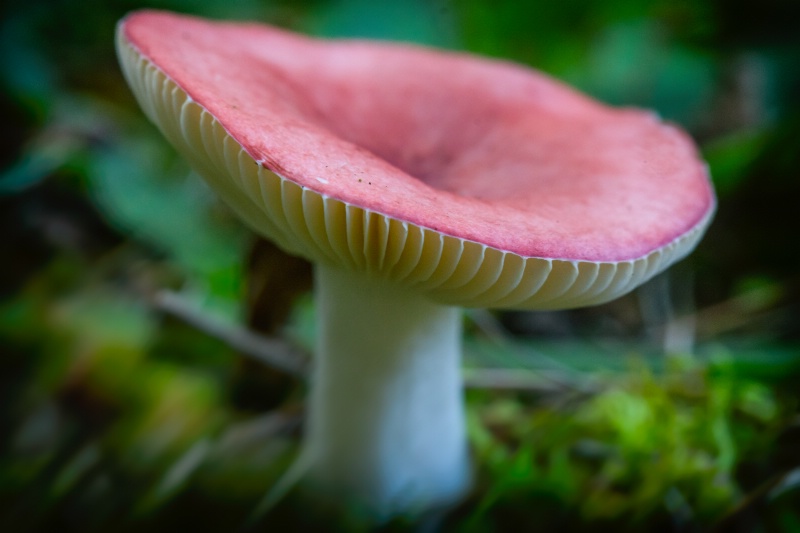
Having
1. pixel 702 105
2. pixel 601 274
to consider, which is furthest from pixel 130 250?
pixel 702 105

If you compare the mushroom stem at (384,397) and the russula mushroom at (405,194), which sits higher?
the russula mushroom at (405,194)

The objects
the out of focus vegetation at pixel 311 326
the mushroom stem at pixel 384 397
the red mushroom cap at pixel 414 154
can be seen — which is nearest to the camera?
the red mushroom cap at pixel 414 154

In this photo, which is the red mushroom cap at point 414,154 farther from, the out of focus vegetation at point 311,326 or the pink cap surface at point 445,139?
the out of focus vegetation at point 311,326

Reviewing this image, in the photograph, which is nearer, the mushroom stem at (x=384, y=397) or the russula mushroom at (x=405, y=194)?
the russula mushroom at (x=405, y=194)

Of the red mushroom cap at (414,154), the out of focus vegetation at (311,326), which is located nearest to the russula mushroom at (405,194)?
the red mushroom cap at (414,154)

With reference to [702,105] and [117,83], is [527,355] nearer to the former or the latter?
[702,105]

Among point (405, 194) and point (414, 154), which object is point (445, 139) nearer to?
point (414, 154)

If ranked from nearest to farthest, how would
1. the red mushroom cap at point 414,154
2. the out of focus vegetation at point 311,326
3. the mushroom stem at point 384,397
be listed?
the red mushroom cap at point 414,154 < the mushroom stem at point 384,397 < the out of focus vegetation at point 311,326

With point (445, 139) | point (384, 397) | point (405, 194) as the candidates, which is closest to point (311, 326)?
point (384, 397)
